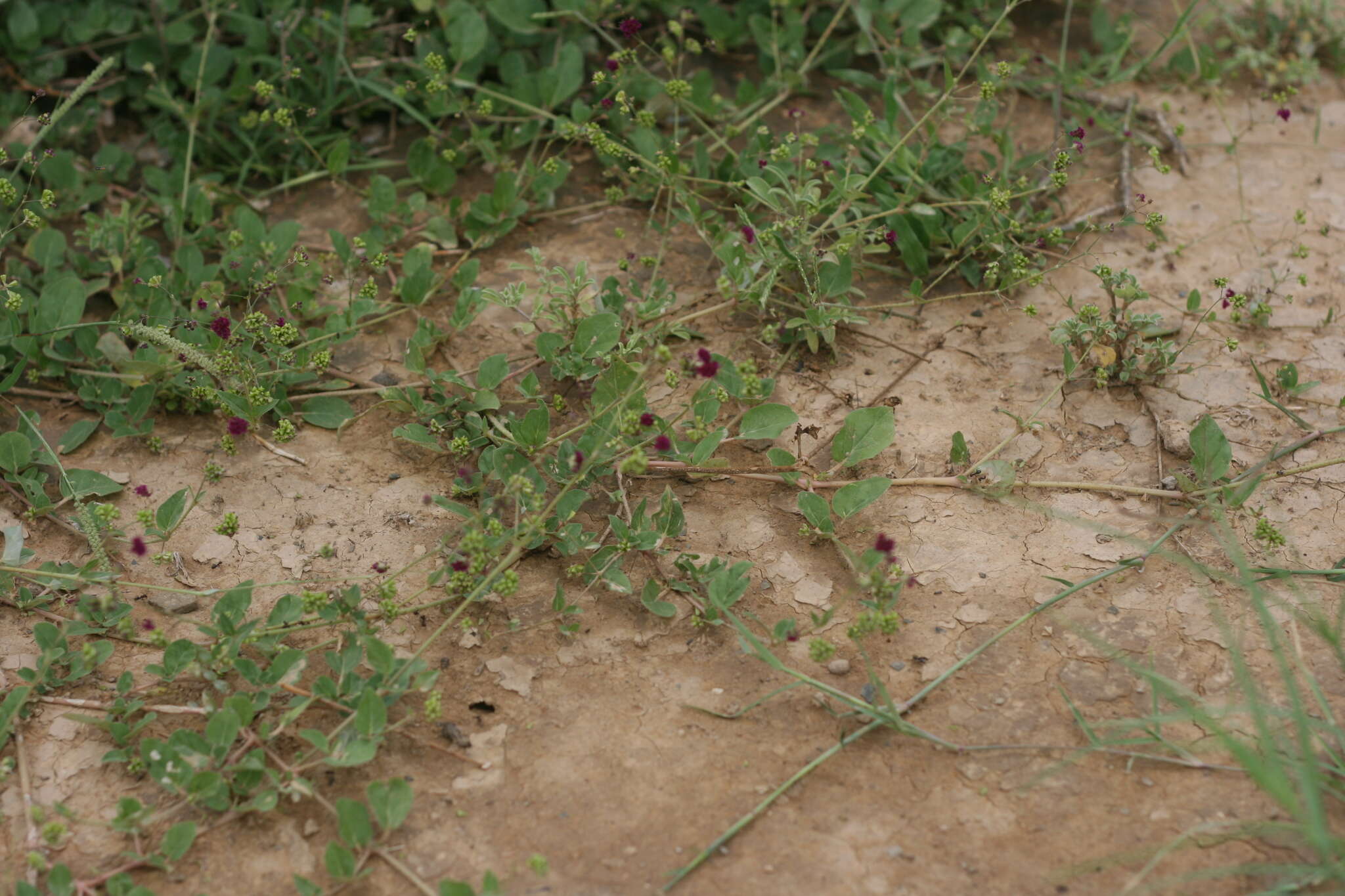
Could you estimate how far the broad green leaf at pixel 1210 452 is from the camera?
2.78 metres

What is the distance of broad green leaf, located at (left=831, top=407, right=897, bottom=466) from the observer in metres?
2.85

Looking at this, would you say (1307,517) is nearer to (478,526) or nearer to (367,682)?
(478,526)

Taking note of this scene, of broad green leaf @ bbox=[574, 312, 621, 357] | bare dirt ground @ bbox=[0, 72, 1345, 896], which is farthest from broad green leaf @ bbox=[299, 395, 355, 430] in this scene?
broad green leaf @ bbox=[574, 312, 621, 357]

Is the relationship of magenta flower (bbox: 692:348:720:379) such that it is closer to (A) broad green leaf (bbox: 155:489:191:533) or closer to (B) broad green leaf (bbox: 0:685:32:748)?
(A) broad green leaf (bbox: 155:489:191:533)

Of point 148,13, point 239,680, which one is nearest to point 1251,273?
point 239,680

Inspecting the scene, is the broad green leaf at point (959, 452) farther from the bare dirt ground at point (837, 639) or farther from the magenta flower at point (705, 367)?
the magenta flower at point (705, 367)

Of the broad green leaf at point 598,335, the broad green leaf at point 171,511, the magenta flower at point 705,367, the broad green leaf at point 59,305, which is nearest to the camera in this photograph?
the magenta flower at point 705,367

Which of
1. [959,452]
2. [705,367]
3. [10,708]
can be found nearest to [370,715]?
[10,708]

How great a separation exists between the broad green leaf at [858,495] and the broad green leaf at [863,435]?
5.2 inches

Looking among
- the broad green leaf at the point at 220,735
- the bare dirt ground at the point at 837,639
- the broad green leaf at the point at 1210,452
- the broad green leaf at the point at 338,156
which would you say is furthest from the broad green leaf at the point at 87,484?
the broad green leaf at the point at 1210,452

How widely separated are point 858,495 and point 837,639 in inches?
14.4

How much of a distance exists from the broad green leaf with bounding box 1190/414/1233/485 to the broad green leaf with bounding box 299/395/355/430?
216 cm

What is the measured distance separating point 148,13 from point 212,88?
0.47 meters

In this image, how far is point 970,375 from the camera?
319 cm
